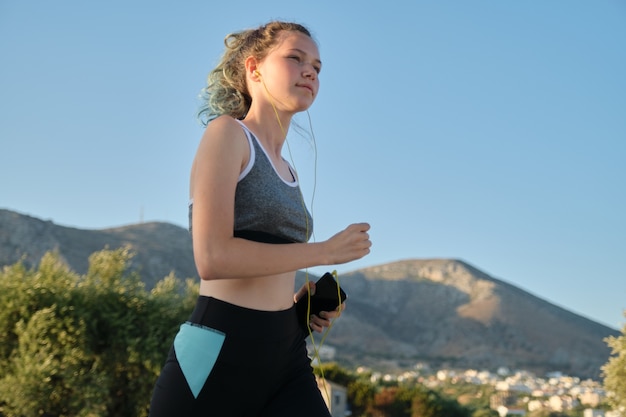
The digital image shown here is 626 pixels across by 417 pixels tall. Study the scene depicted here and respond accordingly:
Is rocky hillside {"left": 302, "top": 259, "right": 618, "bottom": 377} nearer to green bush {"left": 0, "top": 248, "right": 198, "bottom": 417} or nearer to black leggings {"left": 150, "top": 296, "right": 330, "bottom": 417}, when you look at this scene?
green bush {"left": 0, "top": 248, "right": 198, "bottom": 417}

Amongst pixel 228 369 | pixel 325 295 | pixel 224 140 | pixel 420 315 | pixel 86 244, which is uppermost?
pixel 86 244

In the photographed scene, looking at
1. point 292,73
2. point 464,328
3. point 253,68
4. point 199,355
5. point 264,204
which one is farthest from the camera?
point 464,328

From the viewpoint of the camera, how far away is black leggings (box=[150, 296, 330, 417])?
2.33 metres

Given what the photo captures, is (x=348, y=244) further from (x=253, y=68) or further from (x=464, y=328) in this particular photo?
(x=464, y=328)

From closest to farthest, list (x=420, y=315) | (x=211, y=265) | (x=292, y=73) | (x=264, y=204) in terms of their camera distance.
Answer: (x=211, y=265)
(x=264, y=204)
(x=292, y=73)
(x=420, y=315)

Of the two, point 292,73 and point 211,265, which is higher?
point 292,73

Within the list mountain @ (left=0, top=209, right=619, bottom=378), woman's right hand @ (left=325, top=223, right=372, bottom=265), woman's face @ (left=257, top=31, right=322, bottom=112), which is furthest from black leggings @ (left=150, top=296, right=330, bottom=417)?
mountain @ (left=0, top=209, right=619, bottom=378)

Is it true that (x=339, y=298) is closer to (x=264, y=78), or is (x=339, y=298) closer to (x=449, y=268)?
(x=264, y=78)

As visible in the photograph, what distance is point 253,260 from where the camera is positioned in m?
2.20

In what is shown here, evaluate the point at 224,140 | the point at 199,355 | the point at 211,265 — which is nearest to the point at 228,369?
the point at 199,355

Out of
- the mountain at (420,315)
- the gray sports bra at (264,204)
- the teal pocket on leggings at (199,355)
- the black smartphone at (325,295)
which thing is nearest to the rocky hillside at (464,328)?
the mountain at (420,315)

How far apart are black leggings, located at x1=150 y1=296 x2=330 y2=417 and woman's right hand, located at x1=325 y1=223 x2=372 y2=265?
0.35 m

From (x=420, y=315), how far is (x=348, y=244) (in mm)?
88317

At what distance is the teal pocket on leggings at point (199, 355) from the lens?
2.32 m
